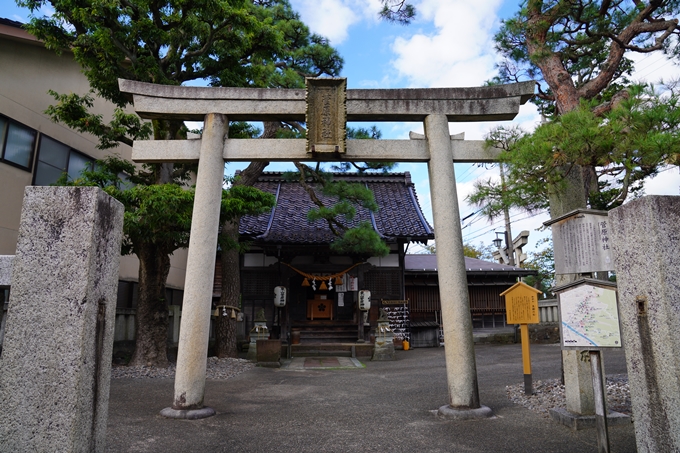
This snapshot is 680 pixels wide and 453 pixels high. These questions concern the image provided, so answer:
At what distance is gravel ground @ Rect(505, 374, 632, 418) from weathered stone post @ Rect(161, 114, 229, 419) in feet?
15.1

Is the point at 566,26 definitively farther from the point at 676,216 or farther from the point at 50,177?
the point at 50,177

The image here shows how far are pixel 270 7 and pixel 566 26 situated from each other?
962cm

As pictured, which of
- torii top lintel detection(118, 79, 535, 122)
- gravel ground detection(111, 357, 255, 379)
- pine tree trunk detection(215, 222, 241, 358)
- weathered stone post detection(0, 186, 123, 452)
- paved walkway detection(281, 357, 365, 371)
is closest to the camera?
weathered stone post detection(0, 186, 123, 452)

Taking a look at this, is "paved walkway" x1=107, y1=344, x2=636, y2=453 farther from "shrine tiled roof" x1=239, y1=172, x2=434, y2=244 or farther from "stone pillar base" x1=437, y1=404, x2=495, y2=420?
"shrine tiled roof" x1=239, y1=172, x2=434, y2=244

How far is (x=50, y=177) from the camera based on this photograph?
1141cm

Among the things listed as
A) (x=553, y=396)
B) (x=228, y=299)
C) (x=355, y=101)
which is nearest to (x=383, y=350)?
(x=228, y=299)

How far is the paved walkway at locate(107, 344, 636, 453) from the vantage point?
4805 mm

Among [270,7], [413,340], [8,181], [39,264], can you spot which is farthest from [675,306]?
[413,340]

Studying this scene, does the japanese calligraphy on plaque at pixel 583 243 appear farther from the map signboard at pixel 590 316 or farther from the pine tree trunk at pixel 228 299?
the pine tree trunk at pixel 228 299

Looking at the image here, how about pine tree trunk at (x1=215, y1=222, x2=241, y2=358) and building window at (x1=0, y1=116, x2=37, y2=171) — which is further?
pine tree trunk at (x1=215, y1=222, x2=241, y2=358)

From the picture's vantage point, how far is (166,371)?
396 inches

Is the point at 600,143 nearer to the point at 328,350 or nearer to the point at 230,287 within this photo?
the point at 230,287

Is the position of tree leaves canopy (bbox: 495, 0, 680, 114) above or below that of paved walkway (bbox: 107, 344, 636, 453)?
above

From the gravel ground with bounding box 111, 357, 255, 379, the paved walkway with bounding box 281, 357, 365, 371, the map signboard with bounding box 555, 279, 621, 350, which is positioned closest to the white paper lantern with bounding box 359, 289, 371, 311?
the paved walkway with bounding box 281, 357, 365, 371
